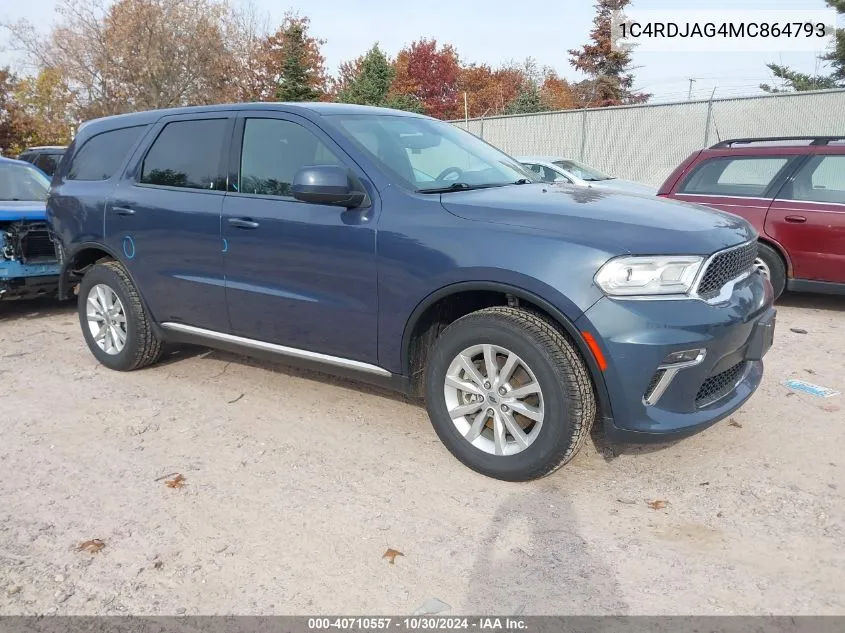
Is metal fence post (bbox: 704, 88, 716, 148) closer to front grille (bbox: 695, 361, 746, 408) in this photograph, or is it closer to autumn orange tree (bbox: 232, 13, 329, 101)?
front grille (bbox: 695, 361, 746, 408)

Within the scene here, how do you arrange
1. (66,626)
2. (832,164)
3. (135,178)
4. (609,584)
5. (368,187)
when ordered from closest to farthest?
(66,626) → (609,584) → (368,187) → (135,178) → (832,164)

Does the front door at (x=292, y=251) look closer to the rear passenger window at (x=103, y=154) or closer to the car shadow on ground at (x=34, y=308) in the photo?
the rear passenger window at (x=103, y=154)

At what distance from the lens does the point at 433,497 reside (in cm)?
322

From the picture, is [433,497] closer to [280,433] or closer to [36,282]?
[280,433]

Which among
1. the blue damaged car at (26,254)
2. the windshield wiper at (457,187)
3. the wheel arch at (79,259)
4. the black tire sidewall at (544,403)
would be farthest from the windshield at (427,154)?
the blue damaged car at (26,254)

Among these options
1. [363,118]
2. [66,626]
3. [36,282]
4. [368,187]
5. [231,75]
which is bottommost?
[66,626]

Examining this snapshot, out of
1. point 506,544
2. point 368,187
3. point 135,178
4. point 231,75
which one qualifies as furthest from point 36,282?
point 231,75

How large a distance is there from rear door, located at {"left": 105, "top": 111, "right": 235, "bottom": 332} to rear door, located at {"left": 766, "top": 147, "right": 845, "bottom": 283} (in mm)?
5270

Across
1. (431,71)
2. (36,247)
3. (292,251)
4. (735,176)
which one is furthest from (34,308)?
(431,71)

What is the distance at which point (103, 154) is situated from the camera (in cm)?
511

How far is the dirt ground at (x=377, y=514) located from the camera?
2.53 m

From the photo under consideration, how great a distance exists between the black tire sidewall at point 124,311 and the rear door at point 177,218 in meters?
0.18

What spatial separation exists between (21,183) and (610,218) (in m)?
7.08

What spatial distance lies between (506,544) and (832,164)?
568 centimetres
